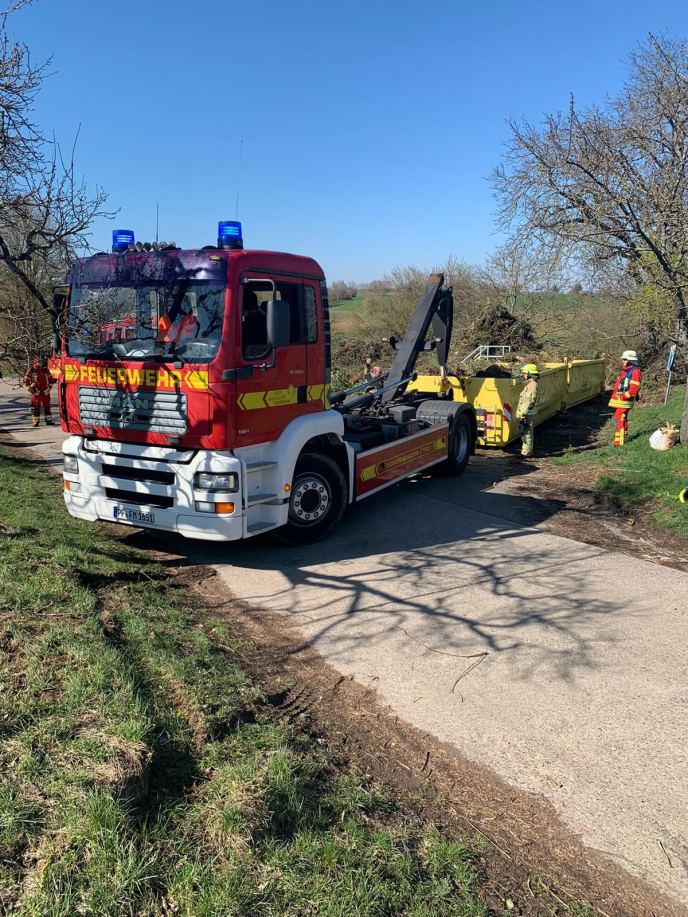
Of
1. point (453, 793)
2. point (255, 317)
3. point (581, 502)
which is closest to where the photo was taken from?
point (453, 793)

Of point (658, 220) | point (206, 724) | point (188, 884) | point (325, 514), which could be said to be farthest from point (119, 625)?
point (658, 220)

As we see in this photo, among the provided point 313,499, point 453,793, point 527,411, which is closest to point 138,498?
point 313,499

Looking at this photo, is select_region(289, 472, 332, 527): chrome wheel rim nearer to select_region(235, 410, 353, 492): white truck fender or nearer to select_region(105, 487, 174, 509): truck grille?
select_region(235, 410, 353, 492): white truck fender

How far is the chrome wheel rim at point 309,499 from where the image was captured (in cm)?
682

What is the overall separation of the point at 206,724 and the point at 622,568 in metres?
4.76

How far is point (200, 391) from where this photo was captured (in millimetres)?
5691

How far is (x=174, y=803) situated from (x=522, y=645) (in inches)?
116

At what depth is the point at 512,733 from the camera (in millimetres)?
3826

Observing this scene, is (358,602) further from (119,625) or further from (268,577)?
(119,625)

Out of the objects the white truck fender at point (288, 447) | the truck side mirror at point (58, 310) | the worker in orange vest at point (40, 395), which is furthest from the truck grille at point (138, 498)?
the worker in orange vest at point (40, 395)

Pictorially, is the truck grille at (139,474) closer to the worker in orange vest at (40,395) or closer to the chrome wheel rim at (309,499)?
the chrome wheel rim at (309,499)

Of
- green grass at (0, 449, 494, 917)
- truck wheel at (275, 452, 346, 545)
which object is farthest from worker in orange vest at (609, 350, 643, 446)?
green grass at (0, 449, 494, 917)

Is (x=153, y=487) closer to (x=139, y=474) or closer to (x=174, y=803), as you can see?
(x=139, y=474)

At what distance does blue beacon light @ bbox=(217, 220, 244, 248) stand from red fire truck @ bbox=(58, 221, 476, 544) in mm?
20
